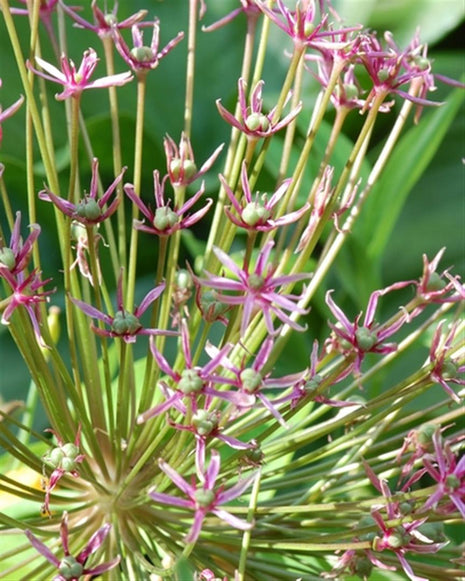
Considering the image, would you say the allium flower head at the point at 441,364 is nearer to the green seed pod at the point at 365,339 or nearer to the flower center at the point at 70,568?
the green seed pod at the point at 365,339

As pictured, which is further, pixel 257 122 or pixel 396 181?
pixel 396 181

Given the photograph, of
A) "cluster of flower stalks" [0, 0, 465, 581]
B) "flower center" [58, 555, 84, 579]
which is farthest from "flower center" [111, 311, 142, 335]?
"flower center" [58, 555, 84, 579]

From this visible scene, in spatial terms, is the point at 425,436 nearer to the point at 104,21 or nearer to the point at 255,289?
the point at 255,289

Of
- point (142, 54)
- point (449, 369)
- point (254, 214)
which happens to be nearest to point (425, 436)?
point (449, 369)

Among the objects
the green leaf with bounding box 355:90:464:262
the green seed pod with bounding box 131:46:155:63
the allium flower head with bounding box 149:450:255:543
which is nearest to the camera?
the allium flower head with bounding box 149:450:255:543

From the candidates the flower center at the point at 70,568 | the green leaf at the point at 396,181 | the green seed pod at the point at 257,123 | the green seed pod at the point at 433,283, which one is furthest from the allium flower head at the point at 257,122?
the green leaf at the point at 396,181

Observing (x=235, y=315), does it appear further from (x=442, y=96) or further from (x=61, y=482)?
(x=442, y=96)

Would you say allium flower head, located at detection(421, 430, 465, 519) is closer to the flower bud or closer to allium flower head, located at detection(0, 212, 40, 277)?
the flower bud

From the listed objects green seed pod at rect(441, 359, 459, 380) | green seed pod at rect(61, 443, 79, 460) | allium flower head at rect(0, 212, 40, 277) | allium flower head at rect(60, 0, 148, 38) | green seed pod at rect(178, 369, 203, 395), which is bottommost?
green seed pod at rect(61, 443, 79, 460)

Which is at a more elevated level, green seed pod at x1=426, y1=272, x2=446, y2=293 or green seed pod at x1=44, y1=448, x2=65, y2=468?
green seed pod at x1=426, y1=272, x2=446, y2=293

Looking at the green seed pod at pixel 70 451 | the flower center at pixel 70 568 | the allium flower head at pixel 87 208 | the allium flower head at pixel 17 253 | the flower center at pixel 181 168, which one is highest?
the flower center at pixel 181 168

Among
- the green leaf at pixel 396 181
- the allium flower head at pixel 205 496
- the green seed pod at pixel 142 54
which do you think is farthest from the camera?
the green leaf at pixel 396 181
